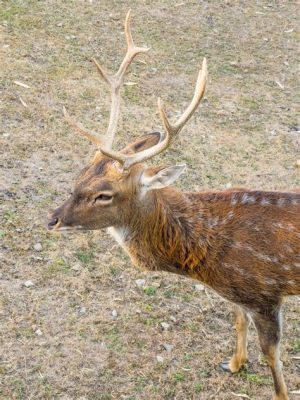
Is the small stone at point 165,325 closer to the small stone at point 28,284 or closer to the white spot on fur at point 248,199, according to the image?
the small stone at point 28,284

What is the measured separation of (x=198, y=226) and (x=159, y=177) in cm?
51

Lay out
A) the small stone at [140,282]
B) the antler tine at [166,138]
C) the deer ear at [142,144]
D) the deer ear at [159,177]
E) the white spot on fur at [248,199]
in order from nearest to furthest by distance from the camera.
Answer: the antler tine at [166,138]
the deer ear at [159,177]
the white spot on fur at [248,199]
the deer ear at [142,144]
the small stone at [140,282]

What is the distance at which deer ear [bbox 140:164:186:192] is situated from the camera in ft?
14.8

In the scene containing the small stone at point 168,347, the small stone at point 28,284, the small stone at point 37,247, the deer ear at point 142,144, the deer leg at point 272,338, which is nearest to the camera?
the deer leg at point 272,338

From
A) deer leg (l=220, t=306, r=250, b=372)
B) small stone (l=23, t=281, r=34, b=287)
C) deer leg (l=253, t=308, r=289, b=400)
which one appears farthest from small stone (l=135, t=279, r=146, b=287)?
deer leg (l=253, t=308, r=289, b=400)

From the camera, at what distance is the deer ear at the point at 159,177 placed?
451 centimetres

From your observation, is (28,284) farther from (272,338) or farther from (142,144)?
(272,338)

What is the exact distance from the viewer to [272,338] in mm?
4688

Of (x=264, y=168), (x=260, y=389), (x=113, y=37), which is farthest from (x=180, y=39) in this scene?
(x=260, y=389)

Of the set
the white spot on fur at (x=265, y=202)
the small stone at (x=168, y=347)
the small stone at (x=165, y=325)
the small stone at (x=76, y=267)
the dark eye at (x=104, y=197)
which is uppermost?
the dark eye at (x=104, y=197)

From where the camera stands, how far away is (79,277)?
5.93m

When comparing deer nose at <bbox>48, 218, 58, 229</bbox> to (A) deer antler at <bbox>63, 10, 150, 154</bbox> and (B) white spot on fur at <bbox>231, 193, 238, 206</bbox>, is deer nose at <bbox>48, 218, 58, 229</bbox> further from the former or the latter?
(B) white spot on fur at <bbox>231, 193, 238, 206</bbox>

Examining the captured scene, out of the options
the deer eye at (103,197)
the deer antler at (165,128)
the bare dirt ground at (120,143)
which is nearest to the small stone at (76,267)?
the bare dirt ground at (120,143)

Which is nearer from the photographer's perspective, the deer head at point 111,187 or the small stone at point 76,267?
the deer head at point 111,187
